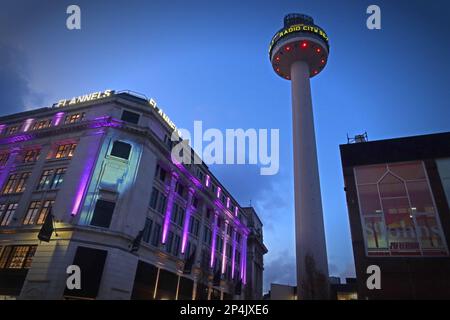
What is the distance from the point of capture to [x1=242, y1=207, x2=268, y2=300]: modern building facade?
205ft

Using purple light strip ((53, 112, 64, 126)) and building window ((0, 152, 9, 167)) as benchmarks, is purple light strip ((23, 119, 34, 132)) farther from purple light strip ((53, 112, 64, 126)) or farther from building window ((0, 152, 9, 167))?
purple light strip ((53, 112, 64, 126))

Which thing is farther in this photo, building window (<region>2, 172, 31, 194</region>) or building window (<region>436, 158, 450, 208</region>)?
building window (<region>2, 172, 31, 194</region>)

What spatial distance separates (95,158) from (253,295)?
4667 cm

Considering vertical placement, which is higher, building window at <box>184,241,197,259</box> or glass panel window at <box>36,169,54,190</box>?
glass panel window at <box>36,169,54,190</box>

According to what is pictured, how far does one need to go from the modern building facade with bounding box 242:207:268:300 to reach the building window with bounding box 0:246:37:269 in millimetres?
42790

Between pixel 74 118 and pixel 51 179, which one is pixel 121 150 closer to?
pixel 51 179

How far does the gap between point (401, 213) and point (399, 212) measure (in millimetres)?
140

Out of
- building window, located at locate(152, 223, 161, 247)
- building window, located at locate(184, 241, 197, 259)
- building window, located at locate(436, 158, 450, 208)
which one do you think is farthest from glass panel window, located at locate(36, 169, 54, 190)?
building window, located at locate(436, 158, 450, 208)

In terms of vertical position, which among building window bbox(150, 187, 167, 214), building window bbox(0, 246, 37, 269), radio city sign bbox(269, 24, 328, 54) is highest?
radio city sign bbox(269, 24, 328, 54)

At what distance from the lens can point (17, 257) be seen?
2820 cm

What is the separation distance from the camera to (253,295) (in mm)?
61562

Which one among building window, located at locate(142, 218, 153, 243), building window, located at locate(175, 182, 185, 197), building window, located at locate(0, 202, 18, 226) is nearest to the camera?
building window, located at locate(0, 202, 18, 226)
